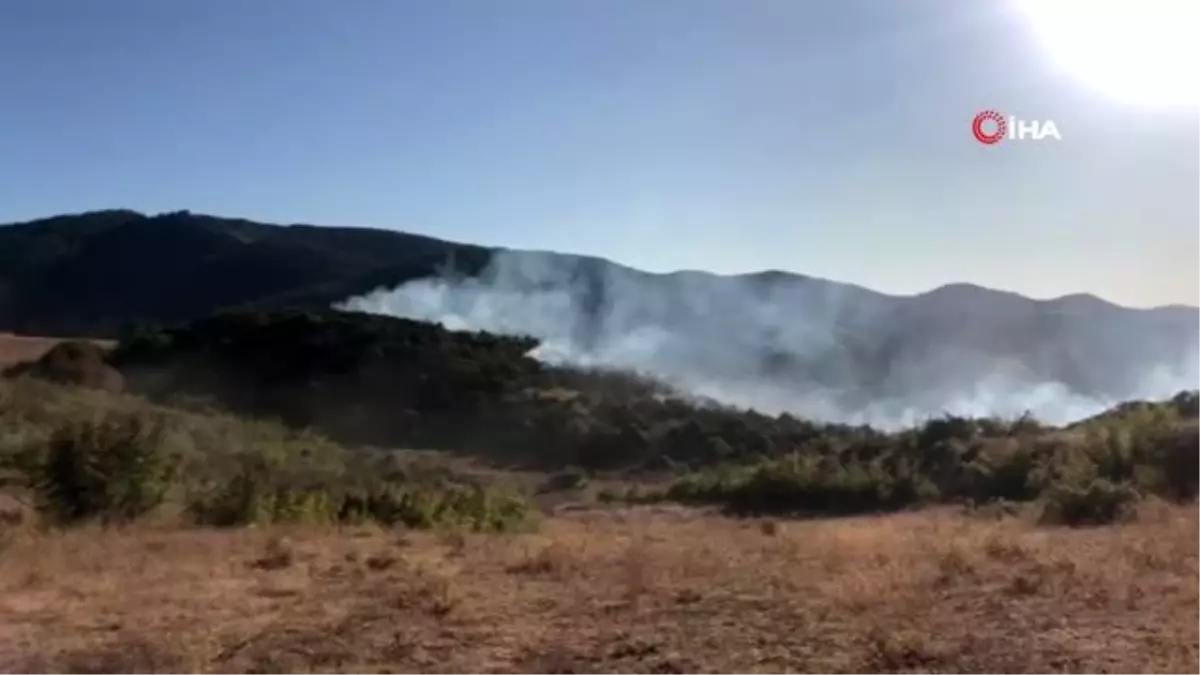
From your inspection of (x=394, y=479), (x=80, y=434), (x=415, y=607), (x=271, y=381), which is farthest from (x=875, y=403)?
(x=415, y=607)

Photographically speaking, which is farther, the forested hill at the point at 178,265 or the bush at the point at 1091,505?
the forested hill at the point at 178,265

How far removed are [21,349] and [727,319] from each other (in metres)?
30.1

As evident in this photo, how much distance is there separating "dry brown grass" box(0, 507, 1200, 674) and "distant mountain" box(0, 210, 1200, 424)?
30.9 m

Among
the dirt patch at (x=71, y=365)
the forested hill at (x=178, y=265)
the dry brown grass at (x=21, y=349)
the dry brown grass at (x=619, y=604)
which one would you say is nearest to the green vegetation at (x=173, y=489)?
the dry brown grass at (x=619, y=604)

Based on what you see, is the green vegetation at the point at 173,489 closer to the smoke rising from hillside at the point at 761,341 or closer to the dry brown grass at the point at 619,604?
the dry brown grass at the point at 619,604

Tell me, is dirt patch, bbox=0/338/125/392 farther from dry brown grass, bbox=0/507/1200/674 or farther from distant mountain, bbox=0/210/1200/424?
dry brown grass, bbox=0/507/1200/674

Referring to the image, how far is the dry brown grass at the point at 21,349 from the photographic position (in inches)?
1790

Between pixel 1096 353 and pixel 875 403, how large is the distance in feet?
38.3

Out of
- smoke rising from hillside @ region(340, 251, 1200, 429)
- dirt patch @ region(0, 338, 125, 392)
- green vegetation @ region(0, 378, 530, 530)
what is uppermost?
smoke rising from hillside @ region(340, 251, 1200, 429)

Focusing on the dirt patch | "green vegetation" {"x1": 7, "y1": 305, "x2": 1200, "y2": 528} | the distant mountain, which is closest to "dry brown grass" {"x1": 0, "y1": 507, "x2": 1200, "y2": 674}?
"green vegetation" {"x1": 7, "y1": 305, "x2": 1200, "y2": 528}

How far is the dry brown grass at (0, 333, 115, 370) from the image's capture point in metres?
45.5

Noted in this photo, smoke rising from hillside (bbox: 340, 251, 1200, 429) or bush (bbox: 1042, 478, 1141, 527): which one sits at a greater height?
smoke rising from hillside (bbox: 340, 251, 1200, 429)

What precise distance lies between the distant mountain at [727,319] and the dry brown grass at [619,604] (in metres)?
30.9

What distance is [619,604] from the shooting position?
9.30 meters
